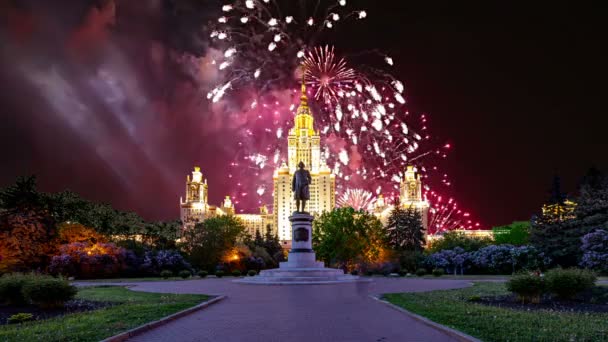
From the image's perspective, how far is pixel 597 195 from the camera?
154ft

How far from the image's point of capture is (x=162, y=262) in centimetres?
5578

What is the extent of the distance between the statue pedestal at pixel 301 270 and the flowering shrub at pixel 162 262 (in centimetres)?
1943

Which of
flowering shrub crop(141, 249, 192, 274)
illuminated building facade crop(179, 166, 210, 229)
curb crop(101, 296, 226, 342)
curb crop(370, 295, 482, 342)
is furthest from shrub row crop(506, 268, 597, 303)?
illuminated building facade crop(179, 166, 210, 229)

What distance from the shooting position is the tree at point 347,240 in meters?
66.9

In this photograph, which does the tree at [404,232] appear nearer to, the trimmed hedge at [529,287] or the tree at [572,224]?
the tree at [572,224]

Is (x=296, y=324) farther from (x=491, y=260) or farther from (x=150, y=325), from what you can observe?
(x=491, y=260)

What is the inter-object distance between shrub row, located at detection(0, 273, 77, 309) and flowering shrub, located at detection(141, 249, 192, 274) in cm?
3623

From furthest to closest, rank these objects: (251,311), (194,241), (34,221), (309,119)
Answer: (309,119) < (194,241) < (34,221) < (251,311)

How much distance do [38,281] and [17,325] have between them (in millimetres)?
4173

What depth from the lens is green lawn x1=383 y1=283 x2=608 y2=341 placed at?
1157cm

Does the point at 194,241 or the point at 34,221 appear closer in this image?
the point at 34,221

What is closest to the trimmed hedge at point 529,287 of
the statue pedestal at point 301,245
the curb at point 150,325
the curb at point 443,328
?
the curb at point 443,328

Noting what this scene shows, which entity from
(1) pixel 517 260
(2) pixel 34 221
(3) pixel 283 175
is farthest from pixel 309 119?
(2) pixel 34 221

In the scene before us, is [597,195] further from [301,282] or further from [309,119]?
[309,119]
